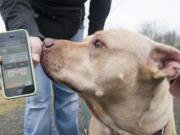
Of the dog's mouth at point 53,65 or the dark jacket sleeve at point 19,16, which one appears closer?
the dog's mouth at point 53,65

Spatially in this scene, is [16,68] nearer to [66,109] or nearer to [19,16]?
[19,16]

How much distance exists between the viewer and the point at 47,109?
181 inches

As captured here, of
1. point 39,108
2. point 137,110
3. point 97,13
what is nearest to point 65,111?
point 39,108

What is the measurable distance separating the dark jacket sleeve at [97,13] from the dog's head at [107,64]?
115 cm

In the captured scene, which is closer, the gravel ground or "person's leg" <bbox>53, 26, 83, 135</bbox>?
"person's leg" <bbox>53, 26, 83, 135</bbox>

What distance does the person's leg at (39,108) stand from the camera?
448 centimetres

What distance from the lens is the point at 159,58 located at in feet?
12.7

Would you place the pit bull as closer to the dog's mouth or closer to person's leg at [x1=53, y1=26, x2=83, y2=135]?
the dog's mouth

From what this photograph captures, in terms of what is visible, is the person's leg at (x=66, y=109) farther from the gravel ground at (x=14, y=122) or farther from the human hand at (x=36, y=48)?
the gravel ground at (x=14, y=122)

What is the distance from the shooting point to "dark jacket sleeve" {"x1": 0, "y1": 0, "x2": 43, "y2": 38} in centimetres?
399

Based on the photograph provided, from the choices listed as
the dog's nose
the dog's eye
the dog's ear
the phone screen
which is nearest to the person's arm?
the dog's nose

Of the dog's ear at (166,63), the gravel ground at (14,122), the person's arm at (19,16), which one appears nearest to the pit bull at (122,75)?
the dog's ear at (166,63)

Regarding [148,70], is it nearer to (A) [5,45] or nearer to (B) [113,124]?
(B) [113,124]

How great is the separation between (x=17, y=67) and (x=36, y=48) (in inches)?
7.1
